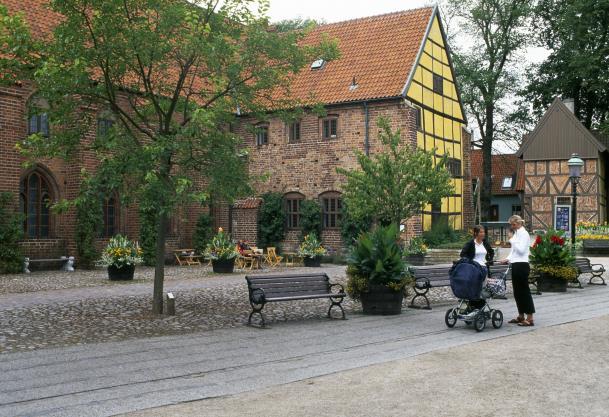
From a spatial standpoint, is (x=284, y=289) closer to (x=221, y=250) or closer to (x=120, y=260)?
(x=120, y=260)

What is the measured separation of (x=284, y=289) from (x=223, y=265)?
10674 mm

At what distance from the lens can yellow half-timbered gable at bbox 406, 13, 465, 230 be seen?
2903 cm

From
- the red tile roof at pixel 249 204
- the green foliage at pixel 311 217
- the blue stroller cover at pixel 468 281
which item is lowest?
the blue stroller cover at pixel 468 281

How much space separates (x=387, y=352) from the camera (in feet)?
28.0

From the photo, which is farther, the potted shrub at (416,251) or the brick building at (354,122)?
Answer: the brick building at (354,122)

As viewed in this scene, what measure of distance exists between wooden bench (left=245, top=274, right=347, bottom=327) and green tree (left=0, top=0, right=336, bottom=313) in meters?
1.54

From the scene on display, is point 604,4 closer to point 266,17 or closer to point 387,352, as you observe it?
point 266,17

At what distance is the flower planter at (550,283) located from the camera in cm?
1622

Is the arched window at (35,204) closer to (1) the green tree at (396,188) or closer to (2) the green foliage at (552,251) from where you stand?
(1) the green tree at (396,188)

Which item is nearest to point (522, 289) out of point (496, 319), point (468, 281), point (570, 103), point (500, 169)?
A: point (496, 319)

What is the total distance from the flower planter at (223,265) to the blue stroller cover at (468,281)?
12.2 m

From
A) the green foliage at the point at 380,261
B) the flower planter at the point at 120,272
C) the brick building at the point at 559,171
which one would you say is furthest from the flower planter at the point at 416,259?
the brick building at the point at 559,171

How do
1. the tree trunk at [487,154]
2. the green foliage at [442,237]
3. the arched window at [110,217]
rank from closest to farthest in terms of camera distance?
the arched window at [110,217]
the green foliage at [442,237]
the tree trunk at [487,154]

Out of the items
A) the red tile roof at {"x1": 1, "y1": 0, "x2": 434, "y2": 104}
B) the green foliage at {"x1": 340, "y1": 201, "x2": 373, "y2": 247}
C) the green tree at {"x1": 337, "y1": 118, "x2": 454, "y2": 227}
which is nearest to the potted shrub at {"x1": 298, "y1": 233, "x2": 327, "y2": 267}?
the green foliage at {"x1": 340, "y1": 201, "x2": 373, "y2": 247}
